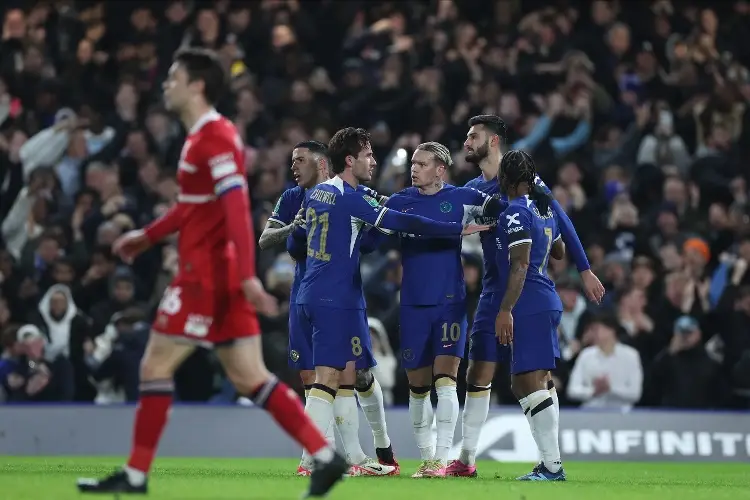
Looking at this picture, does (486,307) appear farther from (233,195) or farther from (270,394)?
(233,195)

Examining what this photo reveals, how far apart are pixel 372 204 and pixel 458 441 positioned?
548 cm

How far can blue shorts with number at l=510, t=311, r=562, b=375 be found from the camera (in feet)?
37.1

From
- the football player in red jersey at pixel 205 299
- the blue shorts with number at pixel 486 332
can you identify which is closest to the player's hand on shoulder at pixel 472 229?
the blue shorts with number at pixel 486 332

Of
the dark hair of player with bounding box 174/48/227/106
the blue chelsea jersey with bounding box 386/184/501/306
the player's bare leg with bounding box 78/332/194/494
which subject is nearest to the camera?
the player's bare leg with bounding box 78/332/194/494

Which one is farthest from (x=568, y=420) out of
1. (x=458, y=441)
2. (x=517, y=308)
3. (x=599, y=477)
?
(x=517, y=308)

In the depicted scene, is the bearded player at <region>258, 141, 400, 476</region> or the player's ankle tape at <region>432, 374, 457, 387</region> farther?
the bearded player at <region>258, 141, 400, 476</region>

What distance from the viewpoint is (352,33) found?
23.0m

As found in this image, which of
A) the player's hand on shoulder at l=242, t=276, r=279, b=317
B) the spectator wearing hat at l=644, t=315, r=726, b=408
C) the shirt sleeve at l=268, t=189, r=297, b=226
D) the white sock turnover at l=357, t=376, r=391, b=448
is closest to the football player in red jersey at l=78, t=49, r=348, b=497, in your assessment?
the player's hand on shoulder at l=242, t=276, r=279, b=317

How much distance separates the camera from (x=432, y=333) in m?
11.7

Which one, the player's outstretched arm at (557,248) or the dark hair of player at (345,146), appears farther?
the player's outstretched arm at (557,248)

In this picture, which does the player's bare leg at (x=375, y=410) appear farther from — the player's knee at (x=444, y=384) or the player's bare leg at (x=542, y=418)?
the player's bare leg at (x=542, y=418)

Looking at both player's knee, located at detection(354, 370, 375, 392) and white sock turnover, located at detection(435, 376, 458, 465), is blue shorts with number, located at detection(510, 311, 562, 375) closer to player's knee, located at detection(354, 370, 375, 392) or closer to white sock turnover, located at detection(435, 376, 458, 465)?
white sock turnover, located at detection(435, 376, 458, 465)

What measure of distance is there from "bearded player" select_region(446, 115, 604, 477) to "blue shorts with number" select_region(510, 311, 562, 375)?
29cm

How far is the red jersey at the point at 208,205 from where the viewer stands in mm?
8555
